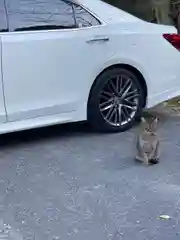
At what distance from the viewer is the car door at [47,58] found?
618 cm

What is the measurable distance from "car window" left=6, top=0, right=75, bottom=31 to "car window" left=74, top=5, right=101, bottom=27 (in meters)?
0.07

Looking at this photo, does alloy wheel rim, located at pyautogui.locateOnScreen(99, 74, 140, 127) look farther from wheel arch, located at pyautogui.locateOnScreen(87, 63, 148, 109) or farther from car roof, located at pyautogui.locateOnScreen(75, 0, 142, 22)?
car roof, located at pyautogui.locateOnScreen(75, 0, 142, 22)

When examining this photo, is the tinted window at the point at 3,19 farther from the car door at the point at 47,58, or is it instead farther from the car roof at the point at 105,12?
the car roof at the point at 105,12

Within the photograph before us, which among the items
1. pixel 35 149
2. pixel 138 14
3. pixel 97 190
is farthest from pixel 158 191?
pixel 138 14

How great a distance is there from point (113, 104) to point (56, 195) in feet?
6.84

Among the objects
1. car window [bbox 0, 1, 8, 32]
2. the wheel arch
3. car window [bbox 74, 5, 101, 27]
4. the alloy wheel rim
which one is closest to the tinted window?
car window [bbox 0, 1, 8, 32]

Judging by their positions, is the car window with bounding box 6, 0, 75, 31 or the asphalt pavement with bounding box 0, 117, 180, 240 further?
the car window with bounding box 6, 0, 75, 31

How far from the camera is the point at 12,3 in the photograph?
20.6 feet

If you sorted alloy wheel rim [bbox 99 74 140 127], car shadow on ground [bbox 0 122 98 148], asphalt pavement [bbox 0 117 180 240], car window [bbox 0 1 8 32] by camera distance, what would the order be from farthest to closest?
alloy wheel rim [bbox 99 74 140 127] < car shadow on ground [bbox 0 122 98 148] < car window [bbox 0 1 8 32] < asphalt pavement [bbox 0 117 180 240]

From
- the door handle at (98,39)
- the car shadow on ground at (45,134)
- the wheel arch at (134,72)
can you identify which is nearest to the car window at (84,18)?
the door handle at (98,39)

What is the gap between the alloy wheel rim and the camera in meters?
6.96

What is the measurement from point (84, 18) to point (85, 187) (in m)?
2.14

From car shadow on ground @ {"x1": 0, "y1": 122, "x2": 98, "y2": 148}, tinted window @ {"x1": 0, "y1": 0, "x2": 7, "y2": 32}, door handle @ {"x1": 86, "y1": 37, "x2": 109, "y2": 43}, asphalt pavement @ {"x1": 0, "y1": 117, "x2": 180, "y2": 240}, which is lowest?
car shadow on ground @ {"x1": 0, "y1": 122, "x2": 98, "y2": 148}

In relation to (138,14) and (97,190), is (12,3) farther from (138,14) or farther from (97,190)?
(138,14)
